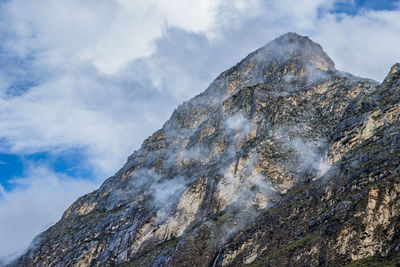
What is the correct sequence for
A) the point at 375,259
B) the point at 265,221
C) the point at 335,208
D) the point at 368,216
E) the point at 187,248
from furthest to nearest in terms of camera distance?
1. the point at 187,248
2. the point at 265,221
3. the point at 335,208
4. the point at 368,216
5. the point at 375,259

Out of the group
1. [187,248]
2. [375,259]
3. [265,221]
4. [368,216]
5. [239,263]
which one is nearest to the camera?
[375,259]

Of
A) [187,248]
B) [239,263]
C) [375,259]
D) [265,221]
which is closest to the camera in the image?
[375,259]

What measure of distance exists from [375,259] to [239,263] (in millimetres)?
55069

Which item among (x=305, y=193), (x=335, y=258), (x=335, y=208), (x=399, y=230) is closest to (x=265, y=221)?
(x=305, y=193)

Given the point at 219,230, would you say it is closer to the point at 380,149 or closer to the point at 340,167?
the point at 340,167

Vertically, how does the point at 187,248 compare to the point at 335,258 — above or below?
above

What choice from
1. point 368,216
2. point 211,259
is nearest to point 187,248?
point 211,259

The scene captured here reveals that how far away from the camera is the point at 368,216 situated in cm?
14275

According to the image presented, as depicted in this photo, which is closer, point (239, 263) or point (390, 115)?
point (239, 263)

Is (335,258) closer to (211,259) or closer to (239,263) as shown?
(239,263)

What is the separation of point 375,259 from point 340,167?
183 feet

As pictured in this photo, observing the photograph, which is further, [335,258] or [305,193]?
[305,193]

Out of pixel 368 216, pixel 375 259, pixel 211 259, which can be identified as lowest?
pixel 375 259

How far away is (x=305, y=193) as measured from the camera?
598 ft
